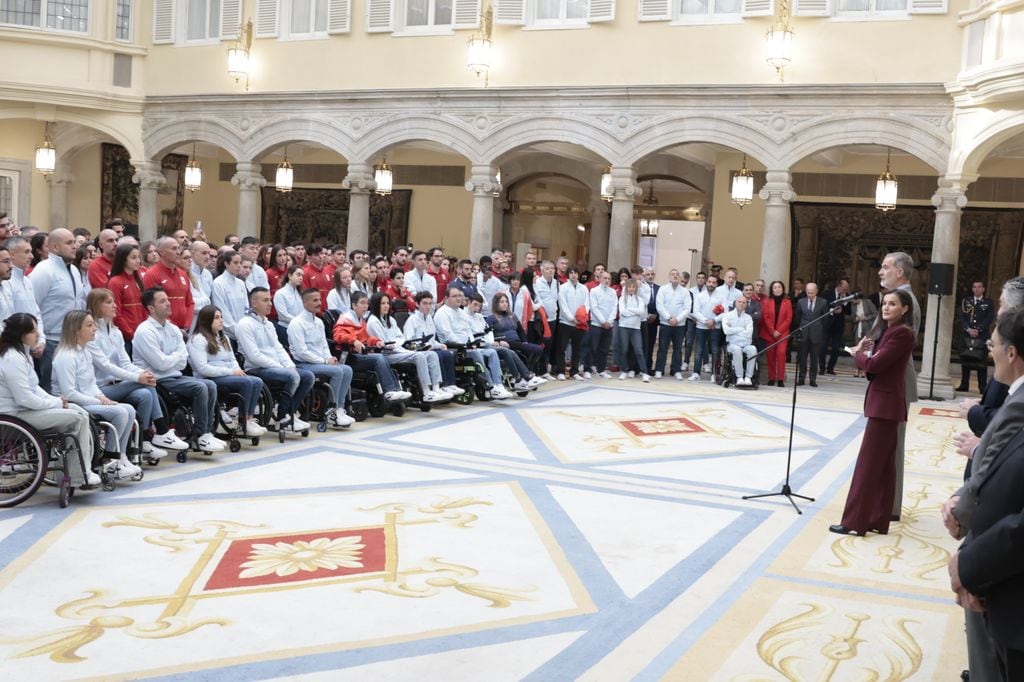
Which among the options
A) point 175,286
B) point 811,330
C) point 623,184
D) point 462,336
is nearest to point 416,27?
point 623,184

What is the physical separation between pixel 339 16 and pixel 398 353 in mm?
9625

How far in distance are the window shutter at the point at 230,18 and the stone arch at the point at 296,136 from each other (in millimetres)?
1957

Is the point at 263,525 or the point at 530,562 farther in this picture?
the point at 263,525

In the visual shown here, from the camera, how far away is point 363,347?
10.8 m

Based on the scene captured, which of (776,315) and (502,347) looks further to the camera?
(776,315)

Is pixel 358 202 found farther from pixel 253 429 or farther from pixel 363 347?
pixel 253 429

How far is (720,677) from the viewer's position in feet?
14.6

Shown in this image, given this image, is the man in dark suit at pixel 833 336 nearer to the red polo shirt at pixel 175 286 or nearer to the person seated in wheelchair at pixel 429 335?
the person seated in wheelchair at pixel 429 335

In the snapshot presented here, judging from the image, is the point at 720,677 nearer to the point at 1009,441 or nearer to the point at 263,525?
the point at 1009,441

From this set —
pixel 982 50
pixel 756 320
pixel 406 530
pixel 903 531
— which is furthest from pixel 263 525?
pixel 982 50

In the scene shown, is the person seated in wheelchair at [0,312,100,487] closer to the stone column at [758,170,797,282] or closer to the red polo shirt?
the red polo shirt

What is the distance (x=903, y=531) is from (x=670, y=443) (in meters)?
3.25

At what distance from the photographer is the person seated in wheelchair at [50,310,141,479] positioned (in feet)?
23.4

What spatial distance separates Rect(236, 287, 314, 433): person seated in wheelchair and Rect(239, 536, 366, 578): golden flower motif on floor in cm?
331
